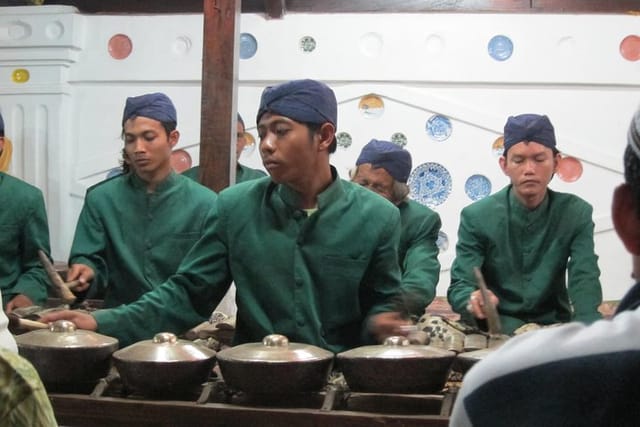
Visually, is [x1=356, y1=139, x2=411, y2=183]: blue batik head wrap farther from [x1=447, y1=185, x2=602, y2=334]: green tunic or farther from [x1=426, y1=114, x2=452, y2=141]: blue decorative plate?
[x1=426, y1=114, x2=452, y2=141]: blue decorative plate

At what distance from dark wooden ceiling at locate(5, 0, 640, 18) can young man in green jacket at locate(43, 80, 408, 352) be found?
11.6ft

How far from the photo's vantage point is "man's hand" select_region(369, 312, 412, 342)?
9.13 feet

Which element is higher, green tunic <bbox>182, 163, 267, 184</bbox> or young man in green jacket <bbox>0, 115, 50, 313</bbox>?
green tunic <bbox>182, 163, 267, 184</bbox>

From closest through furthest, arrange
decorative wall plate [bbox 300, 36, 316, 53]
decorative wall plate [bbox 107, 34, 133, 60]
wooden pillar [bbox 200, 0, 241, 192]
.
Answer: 1. wooden pillar [bbox 200, 0, 241, 192]
2. decorative wall plate [bbox 300, 36, 316, 53]
3. decorative wall plate [bbox 107, 34, 133, 60]

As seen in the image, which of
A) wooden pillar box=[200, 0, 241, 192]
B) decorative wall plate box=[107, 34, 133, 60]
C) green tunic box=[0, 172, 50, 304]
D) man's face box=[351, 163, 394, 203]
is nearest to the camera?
green tunic box=[0, 172, 50, 304]

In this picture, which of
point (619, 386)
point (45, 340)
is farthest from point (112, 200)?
point (619, 386)

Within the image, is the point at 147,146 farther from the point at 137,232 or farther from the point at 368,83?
the point at 368,83

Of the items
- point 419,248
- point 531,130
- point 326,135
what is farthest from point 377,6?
point 326,135

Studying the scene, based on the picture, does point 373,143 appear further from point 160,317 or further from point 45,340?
point 45,340

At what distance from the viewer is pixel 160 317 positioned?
294cm

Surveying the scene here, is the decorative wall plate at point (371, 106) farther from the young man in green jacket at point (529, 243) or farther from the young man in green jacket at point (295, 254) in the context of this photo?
the young man in green jacket at point (295, 254)

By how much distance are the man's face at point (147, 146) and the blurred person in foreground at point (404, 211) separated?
3.65 feet

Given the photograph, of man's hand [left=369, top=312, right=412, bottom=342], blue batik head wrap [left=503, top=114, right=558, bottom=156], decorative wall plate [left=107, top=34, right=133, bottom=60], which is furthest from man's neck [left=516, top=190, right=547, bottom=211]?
decorative wall plate [left=107, top=34, right=133, bottom=60]

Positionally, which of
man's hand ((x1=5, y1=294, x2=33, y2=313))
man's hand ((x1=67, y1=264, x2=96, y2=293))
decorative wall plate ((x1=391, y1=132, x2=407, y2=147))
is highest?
decorative wall plate ((x1=391, y1=132, x2=407, y2=147))
